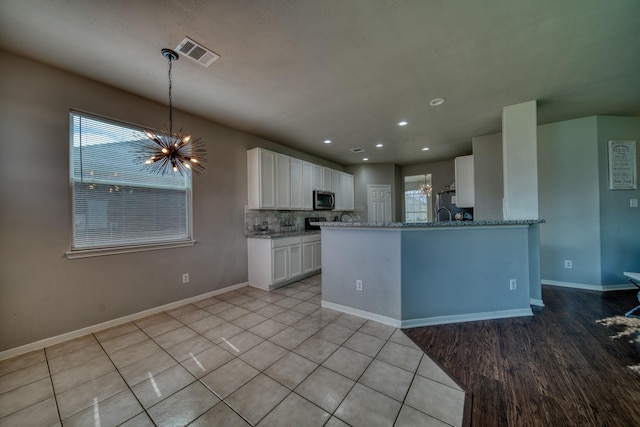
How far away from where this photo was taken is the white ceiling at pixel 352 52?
5.37 feet

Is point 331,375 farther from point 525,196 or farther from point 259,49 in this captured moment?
point 525,196

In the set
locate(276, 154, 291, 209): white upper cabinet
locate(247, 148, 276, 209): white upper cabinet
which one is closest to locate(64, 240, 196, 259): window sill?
locate(247, 148, 276, 209): white upper cabinet

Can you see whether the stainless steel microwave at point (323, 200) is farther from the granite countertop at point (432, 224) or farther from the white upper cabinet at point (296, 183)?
the granite countertop at point (432, 224)

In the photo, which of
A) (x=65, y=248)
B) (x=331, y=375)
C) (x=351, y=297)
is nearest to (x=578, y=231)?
(x=351, y=297)

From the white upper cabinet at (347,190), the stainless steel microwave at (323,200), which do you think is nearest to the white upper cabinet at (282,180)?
the stainless steel microwave at (323,200)

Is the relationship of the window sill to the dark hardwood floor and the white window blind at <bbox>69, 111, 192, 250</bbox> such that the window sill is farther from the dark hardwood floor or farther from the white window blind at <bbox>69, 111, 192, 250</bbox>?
the dark hardwood floor

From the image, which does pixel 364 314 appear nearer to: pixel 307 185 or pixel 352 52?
pixel 352 52

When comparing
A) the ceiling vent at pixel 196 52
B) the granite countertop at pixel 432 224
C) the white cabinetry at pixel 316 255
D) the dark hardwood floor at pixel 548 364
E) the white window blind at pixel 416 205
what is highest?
the ceiling vent at pixel 196 52

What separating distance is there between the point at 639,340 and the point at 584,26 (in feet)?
9.22

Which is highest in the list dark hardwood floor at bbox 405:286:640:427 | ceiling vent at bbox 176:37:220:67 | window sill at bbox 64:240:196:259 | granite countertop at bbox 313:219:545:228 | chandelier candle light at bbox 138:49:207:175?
ceiling vent at bbox 176:37:220:67

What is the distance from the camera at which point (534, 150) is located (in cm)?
295

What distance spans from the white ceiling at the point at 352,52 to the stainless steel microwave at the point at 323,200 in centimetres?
214

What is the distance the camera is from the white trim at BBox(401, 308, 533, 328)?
2.49 meters

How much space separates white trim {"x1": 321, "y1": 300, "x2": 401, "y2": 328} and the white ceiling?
2.62m
